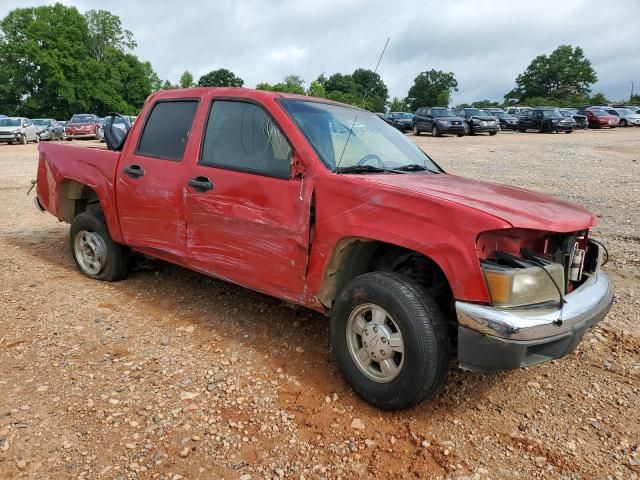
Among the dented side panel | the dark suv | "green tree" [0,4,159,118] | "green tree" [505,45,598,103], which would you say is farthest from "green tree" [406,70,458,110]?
the dented side panel

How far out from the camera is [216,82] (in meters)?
75.2

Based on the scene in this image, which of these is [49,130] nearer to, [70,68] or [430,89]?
[70,68]

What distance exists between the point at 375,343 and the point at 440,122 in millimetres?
26696

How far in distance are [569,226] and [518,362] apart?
79 centimetres

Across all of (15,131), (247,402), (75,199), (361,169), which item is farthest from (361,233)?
(15,131)

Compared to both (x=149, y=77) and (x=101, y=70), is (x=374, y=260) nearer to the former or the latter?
(x=101, y=70)

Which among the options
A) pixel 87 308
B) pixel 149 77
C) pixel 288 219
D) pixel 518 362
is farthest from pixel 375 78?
pixel 149 77

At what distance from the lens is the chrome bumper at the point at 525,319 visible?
2.44 meters

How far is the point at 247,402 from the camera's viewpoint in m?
2.96

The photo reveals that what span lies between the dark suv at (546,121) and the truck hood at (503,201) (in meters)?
31.3

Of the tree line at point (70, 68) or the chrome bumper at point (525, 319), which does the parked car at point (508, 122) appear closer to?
the tree line at point (70, 68)

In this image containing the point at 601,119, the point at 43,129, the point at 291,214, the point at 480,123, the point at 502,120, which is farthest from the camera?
the point at 601,119

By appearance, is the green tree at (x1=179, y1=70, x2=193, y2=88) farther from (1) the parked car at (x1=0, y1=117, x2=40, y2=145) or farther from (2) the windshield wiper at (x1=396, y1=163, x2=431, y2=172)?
(2) the windshield wiper at (x1=396, y1=163, x2=431, y2=172)

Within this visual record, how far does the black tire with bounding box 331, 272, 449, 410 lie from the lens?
263 centimetres
